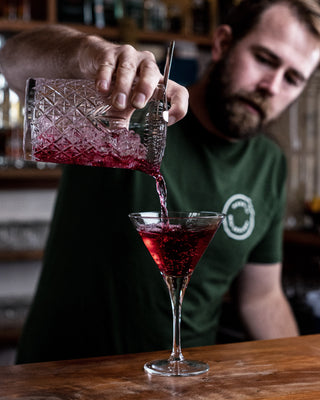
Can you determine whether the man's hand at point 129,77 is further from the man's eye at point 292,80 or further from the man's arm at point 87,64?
the man's eye at point 292,80

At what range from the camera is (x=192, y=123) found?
1.68 meters

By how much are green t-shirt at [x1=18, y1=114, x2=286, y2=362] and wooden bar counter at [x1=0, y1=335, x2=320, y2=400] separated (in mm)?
492

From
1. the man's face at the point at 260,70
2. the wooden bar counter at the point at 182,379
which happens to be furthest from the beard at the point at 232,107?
the wooden bar counter at the point at 182,379

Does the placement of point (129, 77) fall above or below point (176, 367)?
above

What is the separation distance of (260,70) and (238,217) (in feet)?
1.51

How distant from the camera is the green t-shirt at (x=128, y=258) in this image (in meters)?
1.55

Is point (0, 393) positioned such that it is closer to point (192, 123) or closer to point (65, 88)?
point (65, 88)

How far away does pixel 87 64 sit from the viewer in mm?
1104

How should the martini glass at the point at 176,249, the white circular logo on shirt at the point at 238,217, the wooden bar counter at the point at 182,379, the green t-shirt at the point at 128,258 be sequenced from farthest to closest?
the white circular logo on shirt at the point at 238,217
the green t-shirt at the point at 128,258
the martini glass at the point at 176,249
the wooden bar counter at the point at 182,379

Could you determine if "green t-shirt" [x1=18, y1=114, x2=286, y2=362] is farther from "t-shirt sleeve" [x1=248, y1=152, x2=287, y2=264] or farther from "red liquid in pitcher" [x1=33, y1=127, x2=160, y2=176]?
"red liquid in pitcher" [x1=33, y1=127, x2=160, y2=176]

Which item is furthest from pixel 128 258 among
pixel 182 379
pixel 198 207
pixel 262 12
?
pixel 262 12

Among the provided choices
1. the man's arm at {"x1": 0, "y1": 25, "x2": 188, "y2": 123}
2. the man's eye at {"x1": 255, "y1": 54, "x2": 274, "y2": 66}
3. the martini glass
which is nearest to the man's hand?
the man's arm at {"x1": 0, "y1": 25, "x2": 188, "y2": 123}

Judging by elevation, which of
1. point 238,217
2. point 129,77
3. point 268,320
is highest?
point 129,77

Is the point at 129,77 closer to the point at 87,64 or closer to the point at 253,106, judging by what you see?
the point at 87,64
